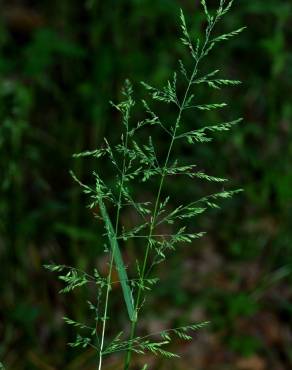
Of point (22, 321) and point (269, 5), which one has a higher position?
point (269, 5)

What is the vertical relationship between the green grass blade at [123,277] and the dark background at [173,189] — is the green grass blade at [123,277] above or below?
above

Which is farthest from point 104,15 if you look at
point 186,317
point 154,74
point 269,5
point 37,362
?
point 37,362

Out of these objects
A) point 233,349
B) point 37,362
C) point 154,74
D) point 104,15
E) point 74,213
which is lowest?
point 233,349

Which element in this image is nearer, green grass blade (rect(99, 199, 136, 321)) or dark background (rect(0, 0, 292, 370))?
green grass blade (rect(99, 199, 136, 321))

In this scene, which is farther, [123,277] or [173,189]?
[173,189]

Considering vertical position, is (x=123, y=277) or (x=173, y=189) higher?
(x=123, y=277)

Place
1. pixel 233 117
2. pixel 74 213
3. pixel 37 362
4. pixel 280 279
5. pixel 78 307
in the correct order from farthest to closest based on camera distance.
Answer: pixel 233 117
pixel 280 279
pixel 74 213
pixel 78 307
pixel 37 362

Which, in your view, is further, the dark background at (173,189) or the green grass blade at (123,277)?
the dark background at (173,189)

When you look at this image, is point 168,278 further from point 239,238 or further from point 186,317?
point 239,238
